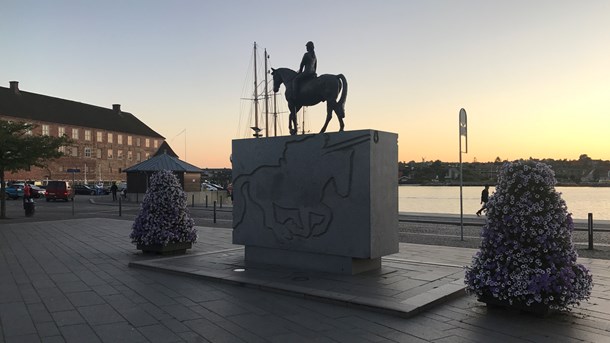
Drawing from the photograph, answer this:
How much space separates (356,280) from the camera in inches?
309

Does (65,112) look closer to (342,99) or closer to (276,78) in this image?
(276,78)

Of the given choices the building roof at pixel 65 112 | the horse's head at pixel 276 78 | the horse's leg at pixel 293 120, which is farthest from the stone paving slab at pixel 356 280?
the building roof at pixel 65 112

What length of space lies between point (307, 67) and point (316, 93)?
1.95ft

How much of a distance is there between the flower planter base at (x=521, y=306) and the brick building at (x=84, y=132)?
72053 mm

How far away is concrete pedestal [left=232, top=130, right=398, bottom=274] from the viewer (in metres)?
8.13

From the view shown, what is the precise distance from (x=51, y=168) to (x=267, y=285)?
251ft

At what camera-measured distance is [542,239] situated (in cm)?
563

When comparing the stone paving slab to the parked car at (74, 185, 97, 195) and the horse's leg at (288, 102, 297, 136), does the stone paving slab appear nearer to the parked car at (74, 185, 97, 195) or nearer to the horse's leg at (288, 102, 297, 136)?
the horse's leg at (288, 102, 297, 136)

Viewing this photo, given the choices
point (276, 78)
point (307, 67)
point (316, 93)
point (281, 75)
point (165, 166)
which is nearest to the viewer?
point (316, 93)

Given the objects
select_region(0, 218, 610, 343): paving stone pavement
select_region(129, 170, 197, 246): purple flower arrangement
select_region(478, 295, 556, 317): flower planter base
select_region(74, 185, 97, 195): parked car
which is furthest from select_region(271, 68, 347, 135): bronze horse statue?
select_region(74, 185, 97, 195): parked car

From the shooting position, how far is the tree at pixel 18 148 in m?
23.2

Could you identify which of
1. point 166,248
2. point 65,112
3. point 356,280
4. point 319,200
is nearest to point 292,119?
point 319,200

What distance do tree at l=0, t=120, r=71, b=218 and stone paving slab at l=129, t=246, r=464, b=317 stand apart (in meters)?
17.1

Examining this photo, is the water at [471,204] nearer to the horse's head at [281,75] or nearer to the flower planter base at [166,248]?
the horse's head at [281,75]
